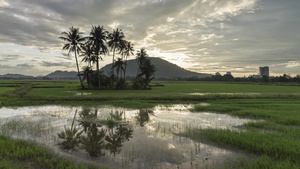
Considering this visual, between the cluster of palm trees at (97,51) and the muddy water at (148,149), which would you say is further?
the cluster of palm trees at (97,51)

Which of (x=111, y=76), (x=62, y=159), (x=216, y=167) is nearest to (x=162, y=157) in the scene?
(x=216, y=167)

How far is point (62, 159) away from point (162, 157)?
4.07m

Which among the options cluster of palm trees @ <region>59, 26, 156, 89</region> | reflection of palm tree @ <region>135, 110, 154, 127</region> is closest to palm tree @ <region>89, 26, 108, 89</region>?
cluster of palm trees @ <region>59, 26, 156, 89</region>

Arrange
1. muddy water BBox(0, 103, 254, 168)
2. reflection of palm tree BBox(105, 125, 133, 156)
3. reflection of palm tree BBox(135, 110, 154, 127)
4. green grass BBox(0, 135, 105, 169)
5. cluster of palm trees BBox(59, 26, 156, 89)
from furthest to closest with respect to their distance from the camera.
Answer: cluster of palm trees BBox(59, 26, 156, 89), reflection of palm tree BBox(135, 110, 154, 127), reflection of palm tree BBox(105, 125, 133, 156), muddy water BBox(0, 103, 254, 168), green grass BBox(0, 135, 105, 169)

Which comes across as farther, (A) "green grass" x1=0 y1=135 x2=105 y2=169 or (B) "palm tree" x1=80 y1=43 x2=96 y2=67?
(B) "palm tree" x1=80 y1=43 x2=96 y2=67

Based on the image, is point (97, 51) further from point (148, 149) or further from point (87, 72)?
point (148, 149)

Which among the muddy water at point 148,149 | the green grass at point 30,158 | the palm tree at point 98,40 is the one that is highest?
the palm tree at point 98,40

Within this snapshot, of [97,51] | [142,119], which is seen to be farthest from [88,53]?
[142,119]

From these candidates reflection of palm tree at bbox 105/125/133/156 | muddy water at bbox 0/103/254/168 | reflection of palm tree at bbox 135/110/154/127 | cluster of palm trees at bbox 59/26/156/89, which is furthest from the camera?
cluster of palm trees at bbox 59/26/156/89

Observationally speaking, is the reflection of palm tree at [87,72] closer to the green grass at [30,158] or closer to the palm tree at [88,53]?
the palm tree at [88,53]

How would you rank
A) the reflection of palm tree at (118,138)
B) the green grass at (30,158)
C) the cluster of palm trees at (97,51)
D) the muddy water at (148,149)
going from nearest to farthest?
1. the green grass at (30,158)
2. the muddy water at (148,149)
3. the reflection of palm tree at (118,138)
4. the cluster of palm trees at (97,51)

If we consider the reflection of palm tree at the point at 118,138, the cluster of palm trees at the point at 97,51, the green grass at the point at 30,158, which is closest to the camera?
the green grass at the point at 30,158

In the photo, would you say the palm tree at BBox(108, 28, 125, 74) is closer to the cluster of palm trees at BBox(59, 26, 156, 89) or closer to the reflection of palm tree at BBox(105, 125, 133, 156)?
the cluster of palm trees at BBox(59, 26, 156, 89)

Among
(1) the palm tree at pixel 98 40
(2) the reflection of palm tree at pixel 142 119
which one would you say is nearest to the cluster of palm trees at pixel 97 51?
(1) the palm tree at pixel 98 40
